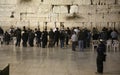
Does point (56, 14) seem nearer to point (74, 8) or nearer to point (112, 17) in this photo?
point (74, 8)

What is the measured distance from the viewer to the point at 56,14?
28.0 metres

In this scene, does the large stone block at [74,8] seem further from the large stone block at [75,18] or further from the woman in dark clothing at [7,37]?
the woman in dark clothing at [7,37]

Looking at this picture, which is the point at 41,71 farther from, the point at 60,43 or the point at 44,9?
the point at 44,9

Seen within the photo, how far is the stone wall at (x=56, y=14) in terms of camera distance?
27875mm

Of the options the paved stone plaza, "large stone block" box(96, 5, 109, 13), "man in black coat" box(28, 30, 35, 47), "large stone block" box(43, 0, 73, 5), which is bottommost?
the paved stone plaza

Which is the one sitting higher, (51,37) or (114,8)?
(114,8)

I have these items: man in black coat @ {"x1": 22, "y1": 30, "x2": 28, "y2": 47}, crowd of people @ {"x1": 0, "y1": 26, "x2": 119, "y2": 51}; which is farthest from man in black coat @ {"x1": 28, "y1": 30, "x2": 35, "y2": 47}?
man in black coat @ {"x1": 22, "y1": 30, "x2": 28, "y2": 47}

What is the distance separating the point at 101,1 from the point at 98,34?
4024 millimetres

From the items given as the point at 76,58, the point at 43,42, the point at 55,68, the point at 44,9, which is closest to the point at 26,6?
the point at 44,9

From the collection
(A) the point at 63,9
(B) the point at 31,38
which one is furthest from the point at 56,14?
(B) the point at 31,38

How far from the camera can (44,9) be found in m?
27.9

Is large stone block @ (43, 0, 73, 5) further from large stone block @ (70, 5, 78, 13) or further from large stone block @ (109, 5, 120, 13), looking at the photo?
large stone block @ (109, 5, 120, 13)

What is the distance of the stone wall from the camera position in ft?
91.5

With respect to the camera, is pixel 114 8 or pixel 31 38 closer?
pixel 31 38
